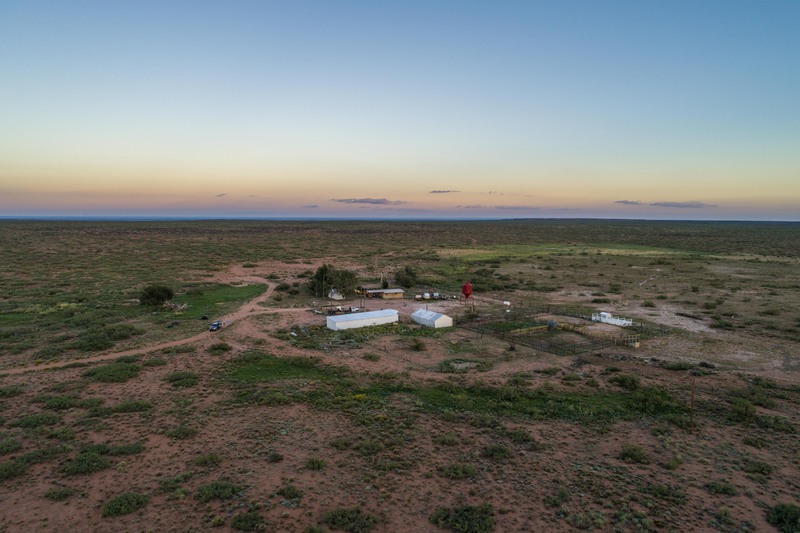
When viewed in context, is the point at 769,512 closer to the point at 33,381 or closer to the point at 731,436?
the point at 731,436

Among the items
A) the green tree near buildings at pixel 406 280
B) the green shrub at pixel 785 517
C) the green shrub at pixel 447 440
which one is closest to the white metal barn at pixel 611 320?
the green shrub at pixel 785 517

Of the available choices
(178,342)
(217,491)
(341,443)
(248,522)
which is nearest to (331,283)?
(178,342)

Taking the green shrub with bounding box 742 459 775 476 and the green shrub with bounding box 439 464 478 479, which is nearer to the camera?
the green shrub with bounding box 439 464 478 479

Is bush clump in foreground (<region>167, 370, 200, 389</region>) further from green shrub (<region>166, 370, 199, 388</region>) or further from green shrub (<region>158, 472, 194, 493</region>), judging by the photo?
green shrub (<region>158, 472, 194, 493</region>)

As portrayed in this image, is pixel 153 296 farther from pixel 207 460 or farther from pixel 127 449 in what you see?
pixel 207 460

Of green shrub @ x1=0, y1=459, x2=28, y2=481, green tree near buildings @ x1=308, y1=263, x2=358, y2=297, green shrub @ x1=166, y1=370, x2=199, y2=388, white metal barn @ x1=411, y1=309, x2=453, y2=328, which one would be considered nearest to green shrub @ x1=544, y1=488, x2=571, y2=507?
green shrub @ x1=0, y1=459, x2=28, y2=481
